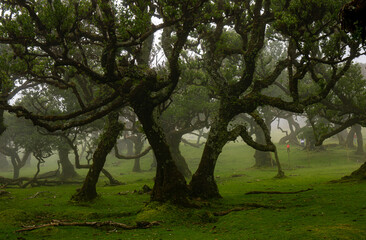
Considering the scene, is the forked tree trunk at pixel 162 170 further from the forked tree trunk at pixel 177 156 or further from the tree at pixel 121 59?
the forked tree trunk at pixel 177 156

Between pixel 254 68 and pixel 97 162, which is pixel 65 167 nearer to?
pixel 97 162

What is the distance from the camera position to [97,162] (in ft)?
61.8

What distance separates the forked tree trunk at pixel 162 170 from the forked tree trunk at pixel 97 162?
218 inches

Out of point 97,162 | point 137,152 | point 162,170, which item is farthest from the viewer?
point 137,152

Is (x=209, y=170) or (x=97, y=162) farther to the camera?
(x=97, y=162)

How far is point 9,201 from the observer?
→ 18984 millimetres

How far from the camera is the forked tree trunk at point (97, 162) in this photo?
1827 centimetres

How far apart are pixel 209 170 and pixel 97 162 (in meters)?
7.81

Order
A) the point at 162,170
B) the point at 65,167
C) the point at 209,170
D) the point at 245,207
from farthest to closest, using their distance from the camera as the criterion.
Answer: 1. the point at 65,167
2. the point at 209,170
3. the point at 162,170
4. the point at 245,207

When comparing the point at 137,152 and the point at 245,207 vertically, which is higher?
the point at 137,152

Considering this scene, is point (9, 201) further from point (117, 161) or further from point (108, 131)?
point (117, 161)

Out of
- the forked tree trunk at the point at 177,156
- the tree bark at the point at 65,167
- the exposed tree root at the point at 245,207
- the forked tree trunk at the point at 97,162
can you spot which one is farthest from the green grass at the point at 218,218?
the tree bark at the point at 65,167

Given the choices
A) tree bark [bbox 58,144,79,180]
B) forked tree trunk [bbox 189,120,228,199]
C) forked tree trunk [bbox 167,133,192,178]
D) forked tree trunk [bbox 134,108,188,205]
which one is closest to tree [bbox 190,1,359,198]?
forked tree trunk [bbox 189,120,228,199]

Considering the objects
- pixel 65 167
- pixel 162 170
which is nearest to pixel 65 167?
pixel 65 167
